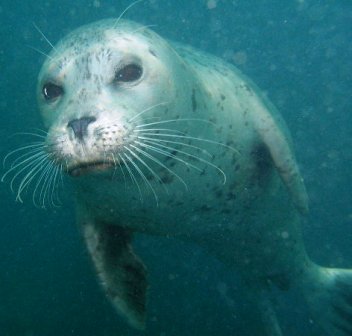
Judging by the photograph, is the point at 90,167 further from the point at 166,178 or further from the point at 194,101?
the point at 194,101

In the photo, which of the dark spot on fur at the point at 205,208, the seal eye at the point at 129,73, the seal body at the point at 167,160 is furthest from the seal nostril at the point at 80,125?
the dark spot on fur at the point at 205,208

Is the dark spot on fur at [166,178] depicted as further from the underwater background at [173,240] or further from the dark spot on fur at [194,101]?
the underwater background at [173,240]

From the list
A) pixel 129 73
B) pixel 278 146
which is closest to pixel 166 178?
pixel 129 73

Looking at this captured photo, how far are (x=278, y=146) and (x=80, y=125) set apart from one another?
1.74 metres

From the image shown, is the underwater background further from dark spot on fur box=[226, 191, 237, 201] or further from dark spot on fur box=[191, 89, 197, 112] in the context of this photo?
dark spot on fur box=[191, 89, 197, 112]

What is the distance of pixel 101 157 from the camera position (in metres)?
1.85

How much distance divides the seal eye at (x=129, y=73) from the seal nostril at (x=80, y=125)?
39cm

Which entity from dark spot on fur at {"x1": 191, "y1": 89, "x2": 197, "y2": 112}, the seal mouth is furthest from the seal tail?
the seal mouth

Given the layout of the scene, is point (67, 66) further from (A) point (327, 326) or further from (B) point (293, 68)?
(B) point (293, 68)

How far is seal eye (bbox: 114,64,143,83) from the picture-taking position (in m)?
2.19

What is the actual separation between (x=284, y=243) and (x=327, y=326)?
3.24 ft

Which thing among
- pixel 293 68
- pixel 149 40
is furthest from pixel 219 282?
pixel 293 68

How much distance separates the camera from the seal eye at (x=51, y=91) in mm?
2305

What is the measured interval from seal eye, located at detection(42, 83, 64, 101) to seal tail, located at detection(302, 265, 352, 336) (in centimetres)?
314
